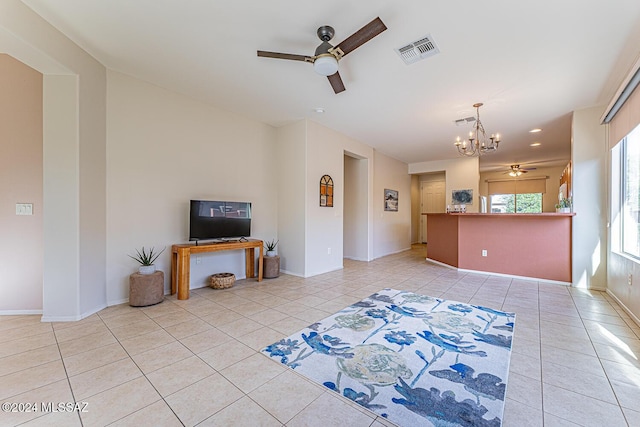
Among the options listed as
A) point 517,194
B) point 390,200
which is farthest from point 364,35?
point 517,194

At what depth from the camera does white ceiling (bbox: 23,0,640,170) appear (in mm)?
2066

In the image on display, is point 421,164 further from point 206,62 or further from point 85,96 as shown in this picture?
point 85,96

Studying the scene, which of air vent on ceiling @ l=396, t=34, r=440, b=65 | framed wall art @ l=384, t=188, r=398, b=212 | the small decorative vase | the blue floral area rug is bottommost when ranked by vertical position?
the blue floral area rug

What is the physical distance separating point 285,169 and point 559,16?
378cm

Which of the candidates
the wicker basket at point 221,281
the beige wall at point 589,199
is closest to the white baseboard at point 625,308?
the beige wall at point 589,199

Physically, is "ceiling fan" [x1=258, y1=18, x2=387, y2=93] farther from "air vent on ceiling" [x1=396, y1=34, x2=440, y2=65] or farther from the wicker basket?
the wicker basket

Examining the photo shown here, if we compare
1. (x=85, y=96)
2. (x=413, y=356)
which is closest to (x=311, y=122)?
(x=85, y=96)

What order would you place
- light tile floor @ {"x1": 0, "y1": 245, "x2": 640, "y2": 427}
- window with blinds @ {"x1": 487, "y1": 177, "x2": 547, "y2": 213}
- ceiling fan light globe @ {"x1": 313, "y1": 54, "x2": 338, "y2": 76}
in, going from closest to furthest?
light tile floor @ {"x1": 0, "y1": 245, "x2": 640, "y2": 427} < ceiling fan light globe @ {"x1": 313, "y1": 54, "x2": 338, "y2": 76} < window with blinds @ {"x1": 487, "y1": 177, "x2": 547, "y2": 213}

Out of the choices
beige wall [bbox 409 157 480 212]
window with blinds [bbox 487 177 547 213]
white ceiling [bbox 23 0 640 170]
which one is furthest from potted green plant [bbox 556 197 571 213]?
window with blinds [bbox 487 177 547 213]

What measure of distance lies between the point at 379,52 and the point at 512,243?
4034 mm

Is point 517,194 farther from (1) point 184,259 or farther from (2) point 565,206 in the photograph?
(1) point 184,259

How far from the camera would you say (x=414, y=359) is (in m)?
1.93

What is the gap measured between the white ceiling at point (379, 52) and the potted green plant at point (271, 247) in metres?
2.21

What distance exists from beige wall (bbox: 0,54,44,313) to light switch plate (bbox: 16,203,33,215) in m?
0.03
